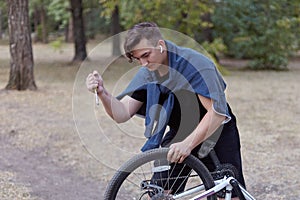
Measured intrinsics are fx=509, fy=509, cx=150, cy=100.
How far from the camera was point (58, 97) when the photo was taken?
32.9 feet

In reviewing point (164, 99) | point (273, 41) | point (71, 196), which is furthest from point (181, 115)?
point (273, 41)

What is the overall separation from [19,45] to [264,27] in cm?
988

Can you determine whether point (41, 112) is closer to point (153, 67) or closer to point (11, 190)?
point (11, 190)

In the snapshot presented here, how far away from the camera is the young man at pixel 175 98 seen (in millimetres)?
2494

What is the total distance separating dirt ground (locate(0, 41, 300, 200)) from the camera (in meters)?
4.44

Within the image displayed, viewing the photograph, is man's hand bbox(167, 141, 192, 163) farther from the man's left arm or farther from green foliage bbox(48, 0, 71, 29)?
green foliage bbox(48, 0, 71, 29)

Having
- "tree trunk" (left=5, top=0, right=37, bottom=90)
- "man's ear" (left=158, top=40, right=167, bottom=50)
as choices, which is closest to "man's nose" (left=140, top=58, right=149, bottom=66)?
"man's ear" (left=158, top=40, right=167, bottom=50)

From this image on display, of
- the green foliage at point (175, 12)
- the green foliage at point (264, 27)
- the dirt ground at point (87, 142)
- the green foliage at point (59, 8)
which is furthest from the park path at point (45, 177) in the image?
the green foliage at point (59, 8)

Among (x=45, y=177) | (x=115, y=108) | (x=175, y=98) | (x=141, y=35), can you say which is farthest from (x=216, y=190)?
(x=45, y=177)

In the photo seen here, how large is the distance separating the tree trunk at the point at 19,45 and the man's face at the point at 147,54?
780cm

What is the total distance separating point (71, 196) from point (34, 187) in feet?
1.33

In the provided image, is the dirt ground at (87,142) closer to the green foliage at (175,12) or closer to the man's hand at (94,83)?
the man's hand at (94,83)

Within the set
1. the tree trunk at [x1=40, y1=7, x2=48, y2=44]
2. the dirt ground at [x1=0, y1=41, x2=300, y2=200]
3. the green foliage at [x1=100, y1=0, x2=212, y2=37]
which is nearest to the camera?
the dirt ground at [x1=0, y1=41, x2=300, y2=200]

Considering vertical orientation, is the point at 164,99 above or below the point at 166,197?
above
